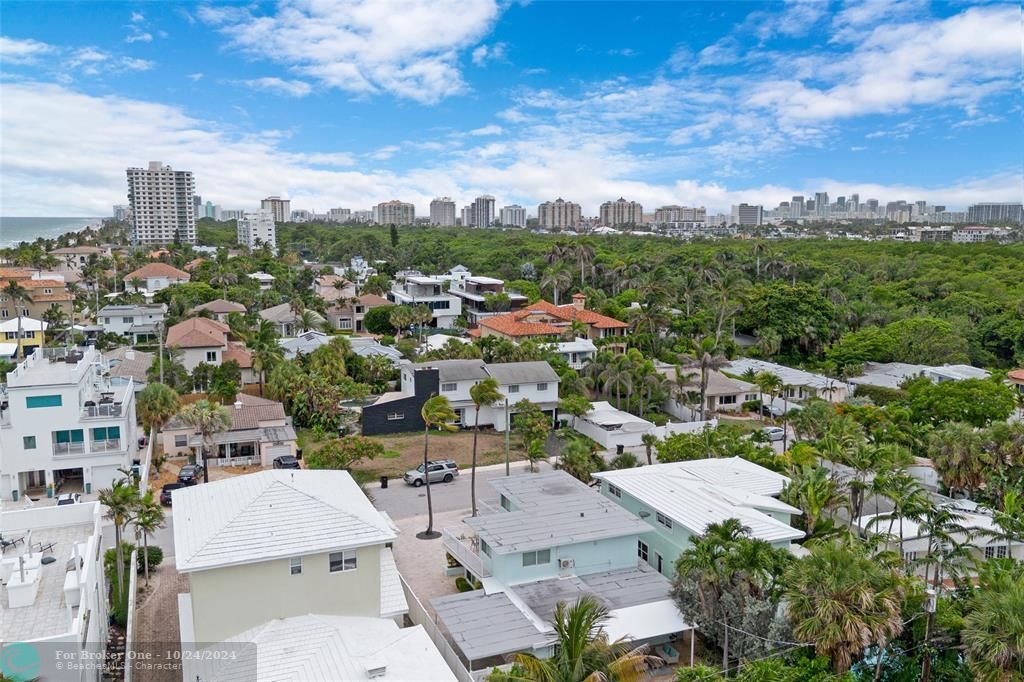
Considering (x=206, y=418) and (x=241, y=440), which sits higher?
(x=206, y=418)

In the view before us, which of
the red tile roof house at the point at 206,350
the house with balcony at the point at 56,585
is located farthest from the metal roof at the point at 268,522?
the red tile roof house at the point at 206,350

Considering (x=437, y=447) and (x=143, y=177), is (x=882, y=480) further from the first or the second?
(x=143, y=177)

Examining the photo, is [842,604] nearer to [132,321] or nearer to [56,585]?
[56,585]

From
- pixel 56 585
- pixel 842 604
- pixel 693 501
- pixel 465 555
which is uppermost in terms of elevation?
pixel 842 604

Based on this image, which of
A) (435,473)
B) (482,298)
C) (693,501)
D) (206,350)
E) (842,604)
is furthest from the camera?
(482,298)

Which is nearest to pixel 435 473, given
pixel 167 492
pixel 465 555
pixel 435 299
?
pixel 167 492
